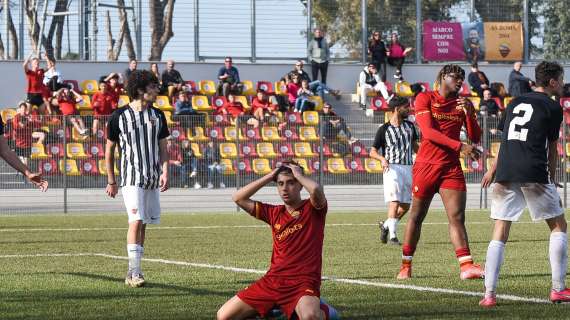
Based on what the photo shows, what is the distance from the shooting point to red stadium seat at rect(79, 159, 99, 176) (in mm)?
25312

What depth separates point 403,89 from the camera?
114ft

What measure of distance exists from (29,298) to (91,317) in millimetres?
1458

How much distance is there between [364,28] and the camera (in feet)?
118

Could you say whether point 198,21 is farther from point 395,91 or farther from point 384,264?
point 384,264

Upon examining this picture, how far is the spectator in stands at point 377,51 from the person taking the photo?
3462 cm

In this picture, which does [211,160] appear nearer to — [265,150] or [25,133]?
[265,150]

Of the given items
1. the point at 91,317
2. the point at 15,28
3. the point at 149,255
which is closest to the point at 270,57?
the point at 15,28

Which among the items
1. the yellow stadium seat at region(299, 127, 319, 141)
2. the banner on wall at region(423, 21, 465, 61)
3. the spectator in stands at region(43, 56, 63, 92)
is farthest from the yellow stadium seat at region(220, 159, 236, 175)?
the banner on wall at region(423, 21, 465, 61)

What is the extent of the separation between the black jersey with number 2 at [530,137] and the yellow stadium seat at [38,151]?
55.6ft

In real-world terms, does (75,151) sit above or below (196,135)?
below

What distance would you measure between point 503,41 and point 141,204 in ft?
88.8

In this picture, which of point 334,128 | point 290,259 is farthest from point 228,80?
point 290,259

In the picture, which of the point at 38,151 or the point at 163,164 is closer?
the point at 163,164


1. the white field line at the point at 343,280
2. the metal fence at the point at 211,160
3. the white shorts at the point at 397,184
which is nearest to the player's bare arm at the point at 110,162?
the white field line at the point at 343,280
